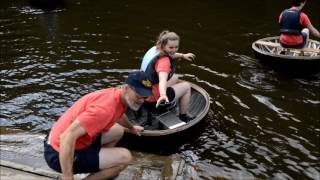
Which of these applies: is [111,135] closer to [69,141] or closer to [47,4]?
[69,141]

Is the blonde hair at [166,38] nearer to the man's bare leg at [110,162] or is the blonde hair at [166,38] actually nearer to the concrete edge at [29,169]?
the man's bare leg at [110,162]

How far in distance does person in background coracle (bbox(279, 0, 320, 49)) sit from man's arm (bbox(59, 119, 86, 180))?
8197 mm

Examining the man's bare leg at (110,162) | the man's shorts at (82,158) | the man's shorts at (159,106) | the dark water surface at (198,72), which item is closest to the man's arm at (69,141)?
the man's shorts at (82,158)

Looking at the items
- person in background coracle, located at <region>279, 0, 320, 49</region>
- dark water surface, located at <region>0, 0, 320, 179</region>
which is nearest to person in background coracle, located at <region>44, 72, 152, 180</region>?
dark water surface, located at <region>0, 0, 320, 179</region>

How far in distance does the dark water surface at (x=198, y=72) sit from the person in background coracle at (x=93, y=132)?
87.5 inches

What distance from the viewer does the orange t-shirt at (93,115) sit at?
470cm

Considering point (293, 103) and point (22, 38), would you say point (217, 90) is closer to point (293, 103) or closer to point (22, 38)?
point (293, 103)

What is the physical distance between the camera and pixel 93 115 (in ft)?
15.4

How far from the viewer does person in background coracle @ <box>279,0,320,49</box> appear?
11461 millimetres

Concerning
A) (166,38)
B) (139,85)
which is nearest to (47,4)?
(166,38)

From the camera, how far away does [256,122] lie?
909cm

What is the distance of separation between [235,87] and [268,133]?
221 cm

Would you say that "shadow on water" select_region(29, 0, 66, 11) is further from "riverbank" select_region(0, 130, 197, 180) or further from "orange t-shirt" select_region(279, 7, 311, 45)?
"riverbank" select_region(0, 130, 197, 180)

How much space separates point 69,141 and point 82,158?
23.3 inches
